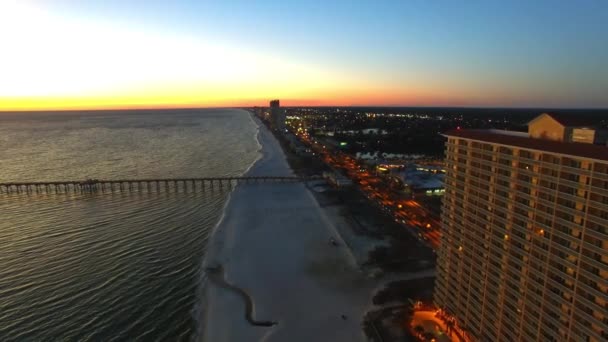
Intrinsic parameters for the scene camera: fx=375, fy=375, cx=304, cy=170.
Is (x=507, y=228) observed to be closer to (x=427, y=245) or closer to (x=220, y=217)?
(x=427, y=245)

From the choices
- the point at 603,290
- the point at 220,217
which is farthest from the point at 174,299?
the point at 603,290

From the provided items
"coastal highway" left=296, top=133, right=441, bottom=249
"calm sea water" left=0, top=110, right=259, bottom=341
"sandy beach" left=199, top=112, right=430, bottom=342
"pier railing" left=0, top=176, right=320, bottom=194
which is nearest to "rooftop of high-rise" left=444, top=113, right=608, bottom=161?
"sandy beach" left=199, top=112, right=430, bottom=342

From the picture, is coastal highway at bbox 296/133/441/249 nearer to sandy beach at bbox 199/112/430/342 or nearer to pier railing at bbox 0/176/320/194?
sandy beach at bbox 199/112/430/342

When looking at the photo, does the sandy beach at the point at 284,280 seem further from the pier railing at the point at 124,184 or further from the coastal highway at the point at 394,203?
the pier railing at the point at 124,184

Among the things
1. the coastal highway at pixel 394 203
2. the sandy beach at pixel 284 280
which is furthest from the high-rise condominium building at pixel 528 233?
the coastal highway at pixel 394 203

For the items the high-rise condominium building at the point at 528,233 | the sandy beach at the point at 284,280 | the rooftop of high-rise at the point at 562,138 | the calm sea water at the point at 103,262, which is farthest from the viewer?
the calm sea water at the point at 103,262

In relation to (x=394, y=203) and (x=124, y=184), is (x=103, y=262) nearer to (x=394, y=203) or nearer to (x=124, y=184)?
(x=124, y=184)
